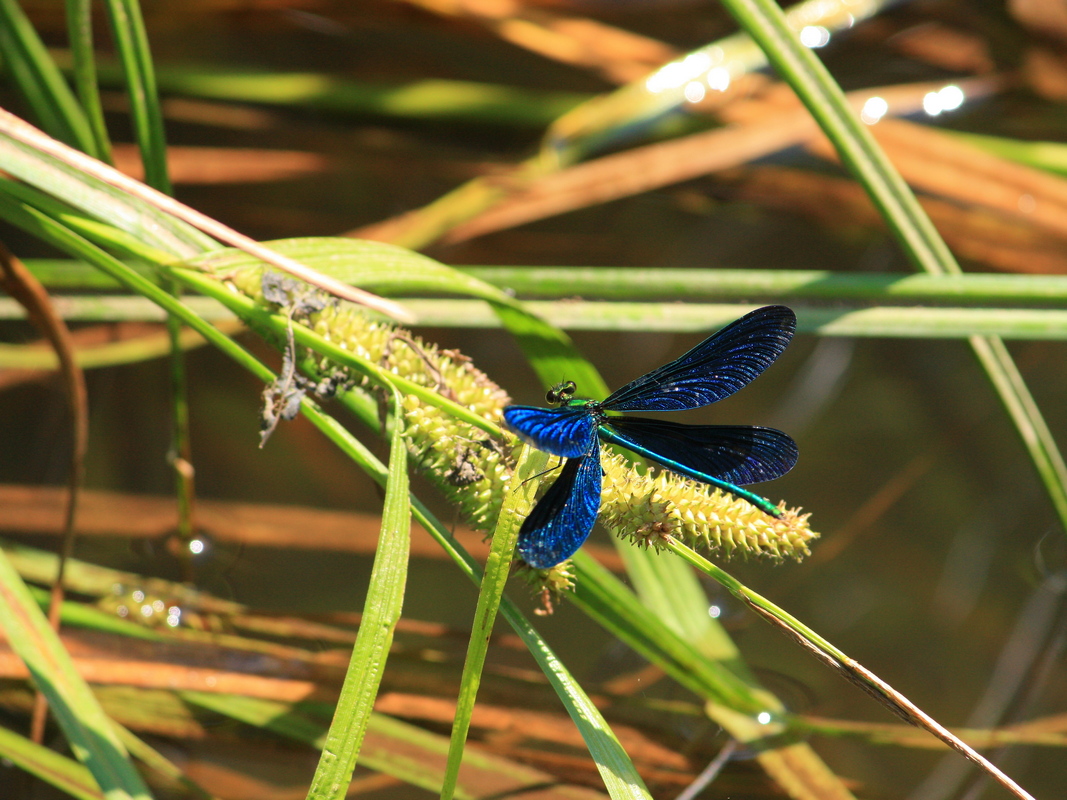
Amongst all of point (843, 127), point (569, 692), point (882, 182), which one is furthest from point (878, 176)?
point (569, 692)

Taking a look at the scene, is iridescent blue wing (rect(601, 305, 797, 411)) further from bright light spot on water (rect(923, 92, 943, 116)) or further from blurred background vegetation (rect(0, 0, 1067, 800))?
bright light spot on water (rect(923, 92, 943, 116))

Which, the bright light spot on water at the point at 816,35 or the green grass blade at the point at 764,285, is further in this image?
the bright light spot on water at the point at 816,35

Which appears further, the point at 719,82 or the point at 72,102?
the point at 719,82

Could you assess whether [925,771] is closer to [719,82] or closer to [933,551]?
[933,551]

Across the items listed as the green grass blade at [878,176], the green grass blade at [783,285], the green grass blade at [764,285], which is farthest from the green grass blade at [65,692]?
the green grass blade at [878,176]

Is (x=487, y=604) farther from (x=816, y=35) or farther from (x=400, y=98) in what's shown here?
(x=816, y=35)

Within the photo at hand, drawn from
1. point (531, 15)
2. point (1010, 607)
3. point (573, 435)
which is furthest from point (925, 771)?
point (531, 15)

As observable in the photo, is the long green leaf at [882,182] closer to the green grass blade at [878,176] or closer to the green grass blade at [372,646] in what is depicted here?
the green grass blade at [878,176]
